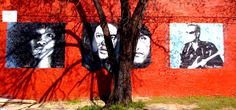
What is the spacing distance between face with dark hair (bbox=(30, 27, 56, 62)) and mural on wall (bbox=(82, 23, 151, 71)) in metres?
1.14

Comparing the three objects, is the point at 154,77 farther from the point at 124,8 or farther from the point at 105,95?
the point at 124,8

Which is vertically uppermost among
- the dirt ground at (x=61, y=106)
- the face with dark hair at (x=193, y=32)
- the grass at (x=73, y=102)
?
the face with dark hair at (x=193, y=32)

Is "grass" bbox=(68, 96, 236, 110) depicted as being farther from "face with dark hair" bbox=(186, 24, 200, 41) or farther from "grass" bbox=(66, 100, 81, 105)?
"face with dark hair" bbox=(186, 24, 200, 41)

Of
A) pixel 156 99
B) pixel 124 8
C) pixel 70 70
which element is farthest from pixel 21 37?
pixel 156 99

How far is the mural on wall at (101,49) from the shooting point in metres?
15.3

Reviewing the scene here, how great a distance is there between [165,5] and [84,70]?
3.62 m

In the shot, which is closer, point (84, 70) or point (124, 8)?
point (124, 8)

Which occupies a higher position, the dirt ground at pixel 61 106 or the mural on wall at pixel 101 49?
the mural on wall at pixel 101 49

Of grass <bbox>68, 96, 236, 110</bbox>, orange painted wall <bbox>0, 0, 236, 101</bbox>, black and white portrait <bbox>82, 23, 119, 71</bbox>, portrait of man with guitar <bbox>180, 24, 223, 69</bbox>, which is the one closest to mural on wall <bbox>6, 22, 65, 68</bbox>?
orange painted wall <bbox>0, 0, 236, 101</bbox>

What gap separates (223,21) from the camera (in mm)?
15648

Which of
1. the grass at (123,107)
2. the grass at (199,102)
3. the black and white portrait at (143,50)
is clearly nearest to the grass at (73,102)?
→ the grass at (199,102)

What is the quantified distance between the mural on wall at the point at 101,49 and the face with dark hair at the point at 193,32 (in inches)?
56.3

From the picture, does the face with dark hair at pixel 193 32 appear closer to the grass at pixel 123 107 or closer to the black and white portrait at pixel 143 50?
the black and white portrait at pixel 143 50

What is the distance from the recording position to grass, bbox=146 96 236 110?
14188mm
